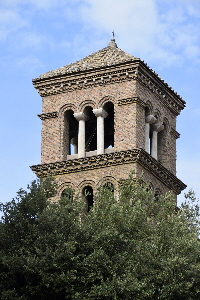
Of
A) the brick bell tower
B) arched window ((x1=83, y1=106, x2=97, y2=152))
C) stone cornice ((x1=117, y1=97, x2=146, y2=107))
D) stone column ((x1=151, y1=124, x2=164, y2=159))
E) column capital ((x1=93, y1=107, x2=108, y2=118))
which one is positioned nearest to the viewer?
the brick bell tower

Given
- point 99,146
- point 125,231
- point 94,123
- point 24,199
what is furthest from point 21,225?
point 94,123

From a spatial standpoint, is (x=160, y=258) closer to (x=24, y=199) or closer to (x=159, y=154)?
(x=24, y=199)

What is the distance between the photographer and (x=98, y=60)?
183 ft

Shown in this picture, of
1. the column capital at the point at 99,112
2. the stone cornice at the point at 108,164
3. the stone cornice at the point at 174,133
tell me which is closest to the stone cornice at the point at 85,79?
the column capital at the point at 99,112

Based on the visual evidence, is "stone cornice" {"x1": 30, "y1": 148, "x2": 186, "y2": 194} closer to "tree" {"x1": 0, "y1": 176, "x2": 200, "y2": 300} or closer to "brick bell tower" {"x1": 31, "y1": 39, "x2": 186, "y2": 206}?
"brick bell tower" {"x1": 31, "y1": 39, "x2": 186, "y2": 206}

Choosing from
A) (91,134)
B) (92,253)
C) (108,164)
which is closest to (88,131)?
Answer: (91,134)

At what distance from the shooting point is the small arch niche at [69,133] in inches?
2169

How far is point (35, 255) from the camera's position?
134 ft

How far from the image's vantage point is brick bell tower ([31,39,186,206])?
5294cm

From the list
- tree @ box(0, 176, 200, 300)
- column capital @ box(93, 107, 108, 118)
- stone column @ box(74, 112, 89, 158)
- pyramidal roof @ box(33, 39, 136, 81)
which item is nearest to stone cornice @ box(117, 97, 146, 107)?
column capital @ box(93, 107, 108, 118)

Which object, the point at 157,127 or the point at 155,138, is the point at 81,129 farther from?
the point at 157,127

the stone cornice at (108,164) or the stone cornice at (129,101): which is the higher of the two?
the stone cornice at (129,101)

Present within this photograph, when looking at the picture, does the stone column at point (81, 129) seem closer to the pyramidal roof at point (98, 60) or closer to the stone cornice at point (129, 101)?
the stone cornice at point (129, 101)

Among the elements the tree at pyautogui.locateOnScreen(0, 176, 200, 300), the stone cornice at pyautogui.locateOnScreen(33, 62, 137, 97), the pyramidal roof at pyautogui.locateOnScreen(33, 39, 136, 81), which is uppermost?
the pyramidal roof at pyautogui.locateOnScreen(33, 39, 136, 81)
